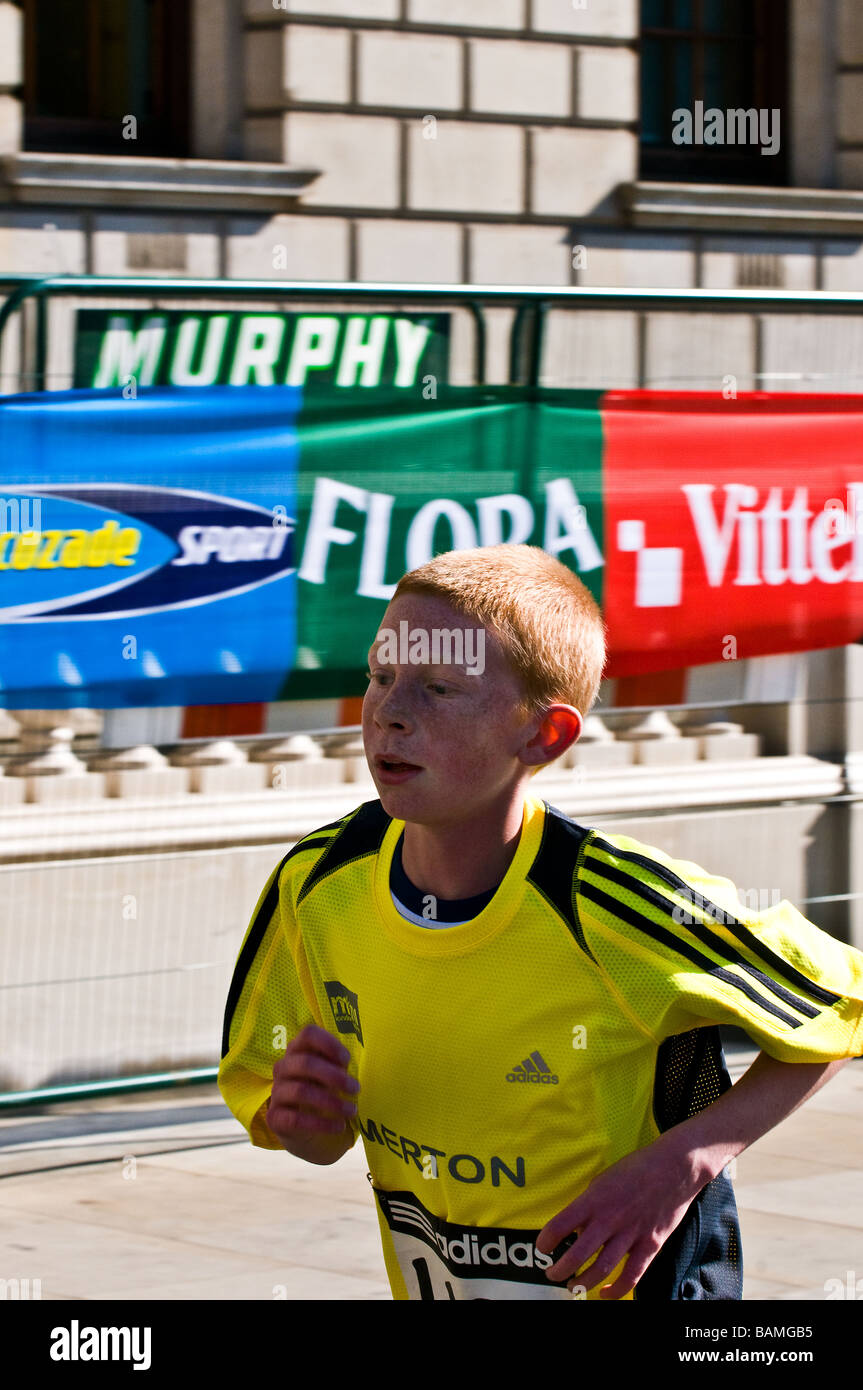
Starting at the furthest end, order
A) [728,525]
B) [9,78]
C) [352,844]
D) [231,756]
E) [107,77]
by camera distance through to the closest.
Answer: [107,77], [9,78], [231,756], [728,525], [352,844]

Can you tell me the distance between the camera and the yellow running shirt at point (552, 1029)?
8.06 feet

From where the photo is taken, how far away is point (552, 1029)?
8.11 ft

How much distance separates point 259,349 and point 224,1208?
2.77 metres

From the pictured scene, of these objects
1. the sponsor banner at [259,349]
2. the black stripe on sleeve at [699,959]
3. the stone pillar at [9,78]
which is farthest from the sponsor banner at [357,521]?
the black stripe on sleeve at [699,959]

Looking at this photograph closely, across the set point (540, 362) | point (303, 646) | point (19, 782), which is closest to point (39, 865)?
point (19, 782)

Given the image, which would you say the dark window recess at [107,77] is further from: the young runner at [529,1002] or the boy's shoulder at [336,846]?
the young runner at [529,1002]

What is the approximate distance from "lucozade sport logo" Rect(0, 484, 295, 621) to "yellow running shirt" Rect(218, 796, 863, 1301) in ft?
12.2

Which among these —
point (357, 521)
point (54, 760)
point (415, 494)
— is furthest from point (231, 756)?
point (415, 494)

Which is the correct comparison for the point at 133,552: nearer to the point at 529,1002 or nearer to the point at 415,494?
the point at 415,494

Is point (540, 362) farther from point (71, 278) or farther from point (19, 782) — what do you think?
point (19, 782)

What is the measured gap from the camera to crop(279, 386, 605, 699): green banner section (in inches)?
261

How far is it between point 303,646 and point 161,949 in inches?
47.6

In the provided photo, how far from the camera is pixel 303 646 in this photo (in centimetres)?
663

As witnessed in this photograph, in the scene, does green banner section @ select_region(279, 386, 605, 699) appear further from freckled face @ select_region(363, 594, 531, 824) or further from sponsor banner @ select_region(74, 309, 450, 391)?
freckled face @ select_region(363, 594, 531, 824)
